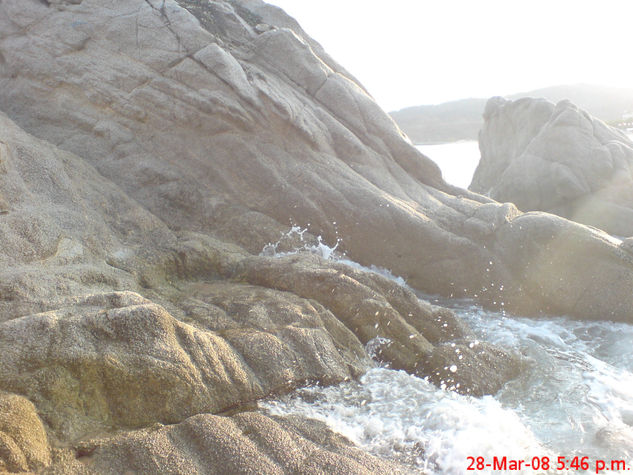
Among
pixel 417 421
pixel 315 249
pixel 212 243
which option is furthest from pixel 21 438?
pixel 315 249

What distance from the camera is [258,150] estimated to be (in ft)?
34.3

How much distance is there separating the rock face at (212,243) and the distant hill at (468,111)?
6155 centimetres

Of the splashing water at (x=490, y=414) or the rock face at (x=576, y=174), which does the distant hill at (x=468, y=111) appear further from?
the splashing water at (x=490, y=414)

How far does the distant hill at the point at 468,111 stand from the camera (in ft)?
222

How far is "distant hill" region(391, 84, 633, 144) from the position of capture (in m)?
67.6

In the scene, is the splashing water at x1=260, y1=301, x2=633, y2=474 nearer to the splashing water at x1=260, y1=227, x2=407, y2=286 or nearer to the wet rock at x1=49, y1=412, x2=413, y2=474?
the wet rock at x1=49, y1=412, x2=413, y2=474

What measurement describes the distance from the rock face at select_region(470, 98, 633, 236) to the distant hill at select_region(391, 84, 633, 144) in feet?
174

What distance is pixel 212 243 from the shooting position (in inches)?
339

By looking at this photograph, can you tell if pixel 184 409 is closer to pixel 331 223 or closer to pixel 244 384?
pixel 244 384

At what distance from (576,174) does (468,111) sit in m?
77.9
